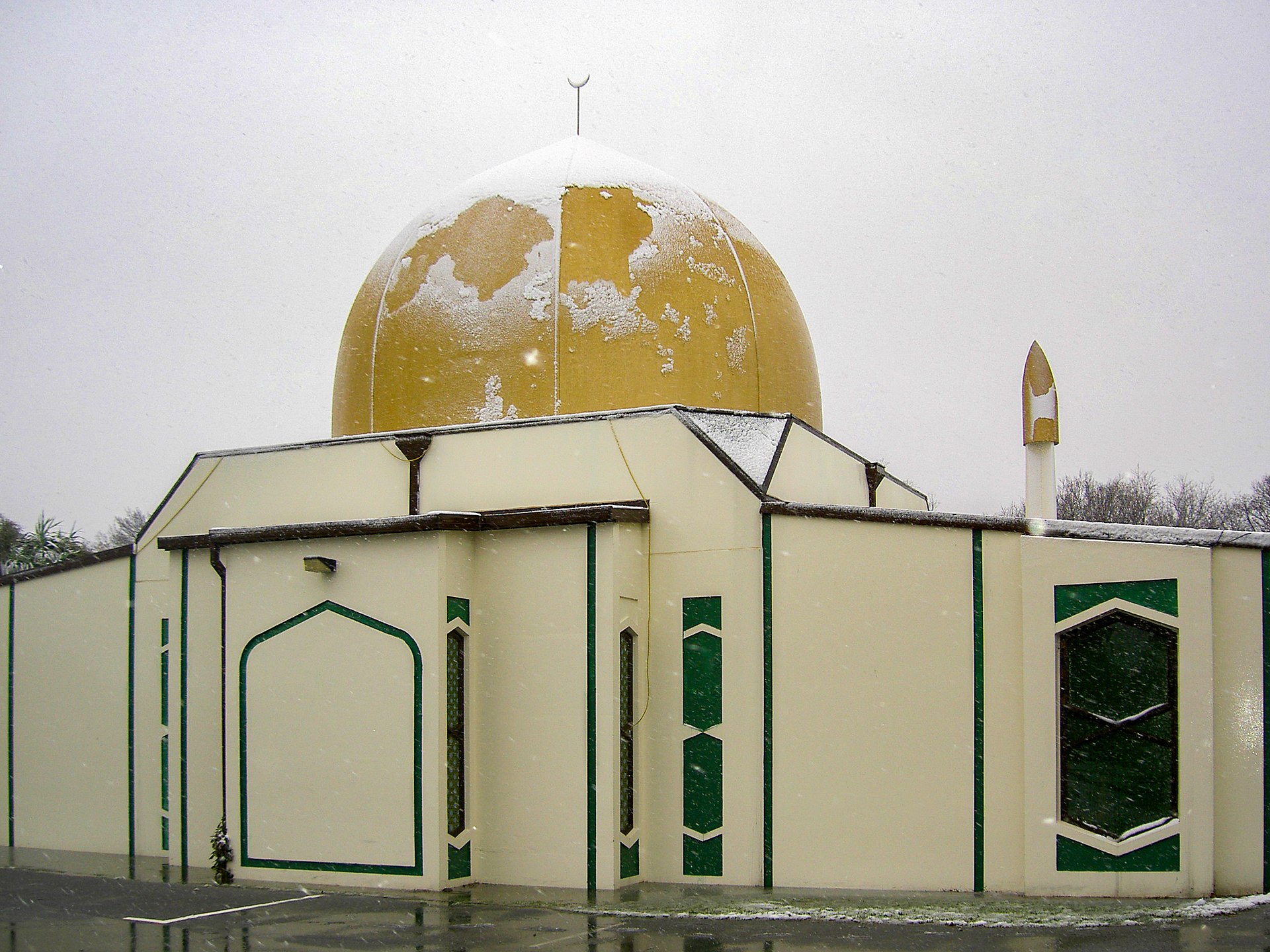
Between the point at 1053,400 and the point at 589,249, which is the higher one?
the point at 589,249

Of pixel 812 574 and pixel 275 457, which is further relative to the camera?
pixel 275 457

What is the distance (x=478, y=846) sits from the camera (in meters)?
9.95

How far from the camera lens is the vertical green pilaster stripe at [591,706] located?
9.45m

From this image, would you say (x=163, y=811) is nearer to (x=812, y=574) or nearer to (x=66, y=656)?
(x=66, y=656)

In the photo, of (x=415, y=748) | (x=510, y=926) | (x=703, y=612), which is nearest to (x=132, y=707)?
(x=415, y=748)

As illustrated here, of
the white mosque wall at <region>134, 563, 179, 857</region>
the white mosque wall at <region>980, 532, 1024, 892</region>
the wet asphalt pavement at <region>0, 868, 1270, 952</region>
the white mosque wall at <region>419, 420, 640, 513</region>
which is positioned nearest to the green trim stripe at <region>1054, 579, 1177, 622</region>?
the white mosque wall at <region>980, 532, 1024, 892</region>

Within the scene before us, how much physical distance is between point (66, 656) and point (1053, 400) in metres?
9.77

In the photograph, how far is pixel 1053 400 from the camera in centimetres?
1184

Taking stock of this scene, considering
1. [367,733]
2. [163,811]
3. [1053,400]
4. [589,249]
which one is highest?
[589,249]

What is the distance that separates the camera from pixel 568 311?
1118cm

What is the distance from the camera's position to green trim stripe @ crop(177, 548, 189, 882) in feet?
→ 36.4

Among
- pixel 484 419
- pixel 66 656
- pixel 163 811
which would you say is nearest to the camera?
pixel 484 419

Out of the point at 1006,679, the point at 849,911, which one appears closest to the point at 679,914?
the point at 849,911

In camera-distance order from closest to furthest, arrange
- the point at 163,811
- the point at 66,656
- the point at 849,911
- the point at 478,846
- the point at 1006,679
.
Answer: the point at 849,911 < the point at 1006,679 < the point at 478,846 < the point at 163,811 < the point at 66,656
